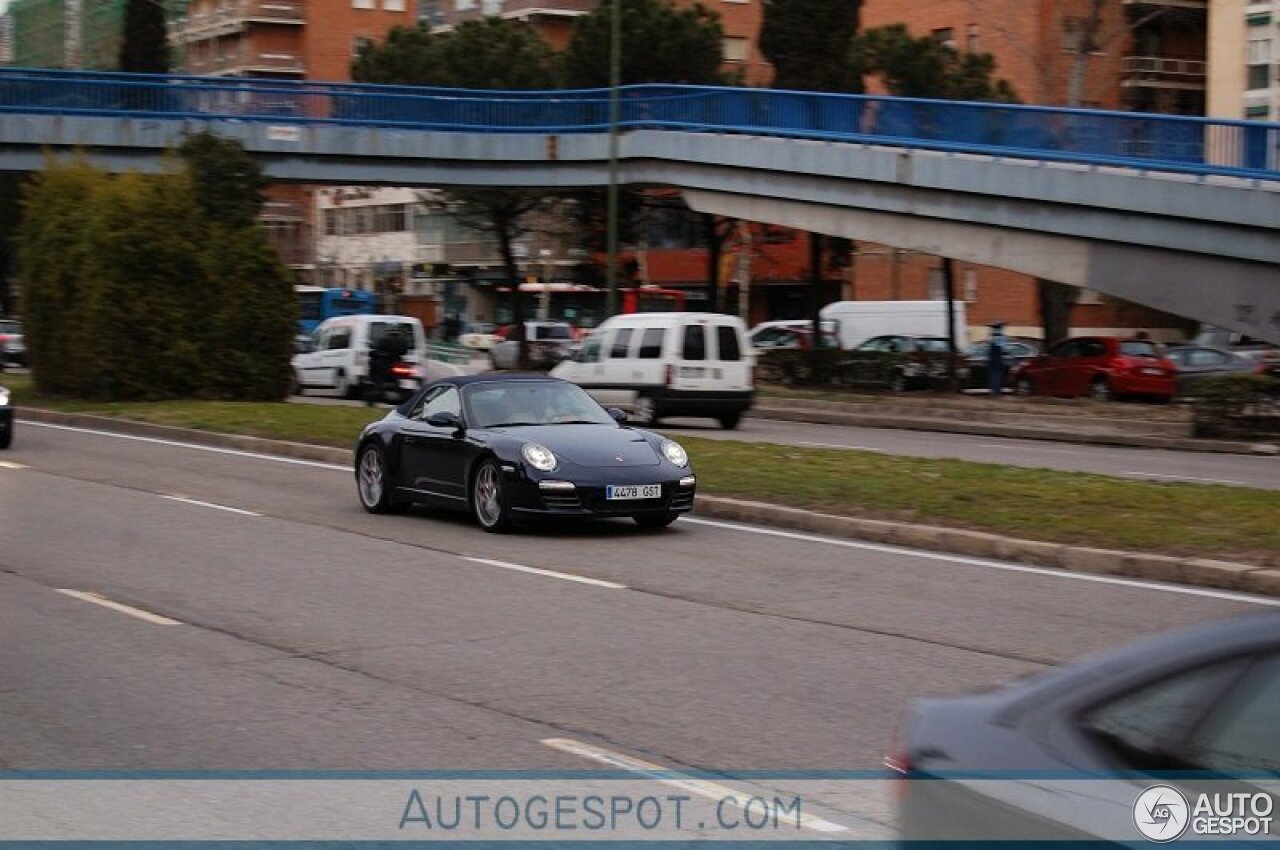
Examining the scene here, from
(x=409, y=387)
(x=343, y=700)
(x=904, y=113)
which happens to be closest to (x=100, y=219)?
(x=409, y=387)

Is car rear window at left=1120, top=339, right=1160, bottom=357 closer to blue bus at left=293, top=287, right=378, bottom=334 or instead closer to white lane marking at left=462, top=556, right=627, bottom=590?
white lane marking at left=462, top=556, right=627, bottom=590

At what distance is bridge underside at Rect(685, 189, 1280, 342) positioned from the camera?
102 ft

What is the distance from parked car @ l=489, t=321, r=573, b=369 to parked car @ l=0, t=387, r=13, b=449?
23.0 metres

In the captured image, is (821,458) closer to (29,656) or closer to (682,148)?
(29,656)

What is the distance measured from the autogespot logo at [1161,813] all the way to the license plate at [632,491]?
36.8 feet

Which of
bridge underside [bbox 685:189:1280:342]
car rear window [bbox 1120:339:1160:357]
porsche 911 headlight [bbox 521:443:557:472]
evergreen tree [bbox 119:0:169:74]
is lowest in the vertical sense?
porsche 911 headlight [bbox 521:443:557:472]

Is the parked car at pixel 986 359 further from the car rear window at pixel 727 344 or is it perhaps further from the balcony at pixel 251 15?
the balcony at pixel 251 15

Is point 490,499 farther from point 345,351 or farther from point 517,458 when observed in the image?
point 345,351

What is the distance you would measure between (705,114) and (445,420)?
86.5 ft

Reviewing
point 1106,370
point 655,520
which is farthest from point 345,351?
point 655,520

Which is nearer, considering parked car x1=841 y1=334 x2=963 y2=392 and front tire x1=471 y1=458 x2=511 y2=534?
front tire x1=471 y1=458 x2=511 y2=534

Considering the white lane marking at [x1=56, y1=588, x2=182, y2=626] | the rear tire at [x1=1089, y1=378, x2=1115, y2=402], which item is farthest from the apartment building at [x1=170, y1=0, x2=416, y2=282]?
the white lane marking at [x1=56, y1=588, x2=182, y2=626]

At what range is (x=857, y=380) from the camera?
136ft

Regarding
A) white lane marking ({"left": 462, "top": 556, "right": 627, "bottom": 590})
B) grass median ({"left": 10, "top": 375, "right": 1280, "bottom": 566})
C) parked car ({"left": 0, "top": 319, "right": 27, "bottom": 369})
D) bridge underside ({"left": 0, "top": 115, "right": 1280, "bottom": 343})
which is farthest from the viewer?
parked car ({"left": 0, "top": 319, "right": 27, "bottom": 369})
